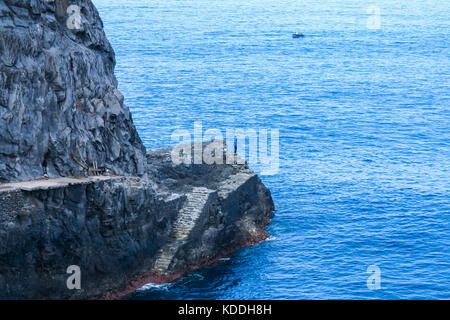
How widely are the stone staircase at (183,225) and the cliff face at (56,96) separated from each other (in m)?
5.99

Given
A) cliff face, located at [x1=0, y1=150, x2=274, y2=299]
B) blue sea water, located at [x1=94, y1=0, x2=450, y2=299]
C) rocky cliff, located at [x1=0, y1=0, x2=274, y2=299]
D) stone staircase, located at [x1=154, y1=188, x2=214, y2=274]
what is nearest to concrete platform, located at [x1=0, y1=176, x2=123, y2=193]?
rocky cliff, located at [x1=0, y1=0, x2=274, y2=299]

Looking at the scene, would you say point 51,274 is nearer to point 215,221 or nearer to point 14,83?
point 14,83

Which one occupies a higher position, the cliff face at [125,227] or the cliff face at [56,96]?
the cliff face at [56,96]

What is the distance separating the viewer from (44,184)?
208 feet

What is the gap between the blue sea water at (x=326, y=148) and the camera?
74.9m

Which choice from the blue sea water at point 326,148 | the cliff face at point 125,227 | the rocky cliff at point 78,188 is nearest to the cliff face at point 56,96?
the rocky cliff at point 78,188

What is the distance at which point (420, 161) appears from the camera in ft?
360

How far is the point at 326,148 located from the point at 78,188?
57.6 m

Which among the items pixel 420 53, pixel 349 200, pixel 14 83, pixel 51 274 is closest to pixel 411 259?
pixel 349 200

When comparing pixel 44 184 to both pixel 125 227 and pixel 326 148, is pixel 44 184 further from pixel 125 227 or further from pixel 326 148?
pixel 326 148

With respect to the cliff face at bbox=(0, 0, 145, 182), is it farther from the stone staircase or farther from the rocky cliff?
the stone staircase

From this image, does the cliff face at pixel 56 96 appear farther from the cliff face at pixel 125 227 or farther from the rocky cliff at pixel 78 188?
the cliff face at pixel 125 227

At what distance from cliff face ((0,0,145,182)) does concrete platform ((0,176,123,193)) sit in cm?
125
